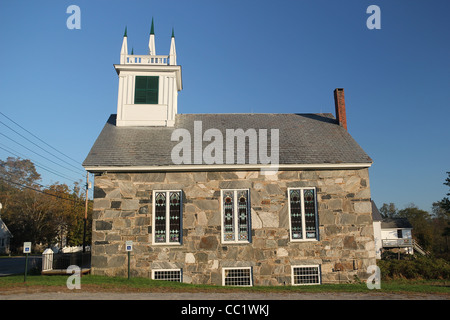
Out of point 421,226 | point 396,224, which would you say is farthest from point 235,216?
point 421,226

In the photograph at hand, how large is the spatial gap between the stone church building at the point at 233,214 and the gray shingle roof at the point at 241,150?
9cm

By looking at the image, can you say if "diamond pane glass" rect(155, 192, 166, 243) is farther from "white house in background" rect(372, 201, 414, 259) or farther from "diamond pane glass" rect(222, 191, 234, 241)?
"white house in background" rect(372, 201, 414, 259)

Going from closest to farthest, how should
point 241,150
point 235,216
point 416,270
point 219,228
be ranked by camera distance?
point 219,228
point 235,216
point 241,150
point 416,270

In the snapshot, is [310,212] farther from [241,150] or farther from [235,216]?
[241,150]

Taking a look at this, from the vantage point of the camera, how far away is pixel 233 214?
1527cm

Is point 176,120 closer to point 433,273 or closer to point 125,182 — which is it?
point 125,182

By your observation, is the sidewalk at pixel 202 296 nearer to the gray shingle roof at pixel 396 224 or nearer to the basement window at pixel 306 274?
the basement window at pixel 306 274

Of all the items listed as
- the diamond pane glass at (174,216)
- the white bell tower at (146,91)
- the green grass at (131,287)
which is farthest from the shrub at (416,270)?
the white bell tower at (146,91)

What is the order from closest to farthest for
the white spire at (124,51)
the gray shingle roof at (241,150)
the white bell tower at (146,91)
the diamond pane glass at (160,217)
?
1. the diamond pane glass at (160,217)
2. the gray shingle roof at (241,150)
3. the white bell tower at (146,91)
4. the white spire at (124,51)

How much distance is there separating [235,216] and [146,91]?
8729 mm

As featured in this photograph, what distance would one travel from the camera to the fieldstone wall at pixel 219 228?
48.0 ft

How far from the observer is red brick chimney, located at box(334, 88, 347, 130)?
19.3m
